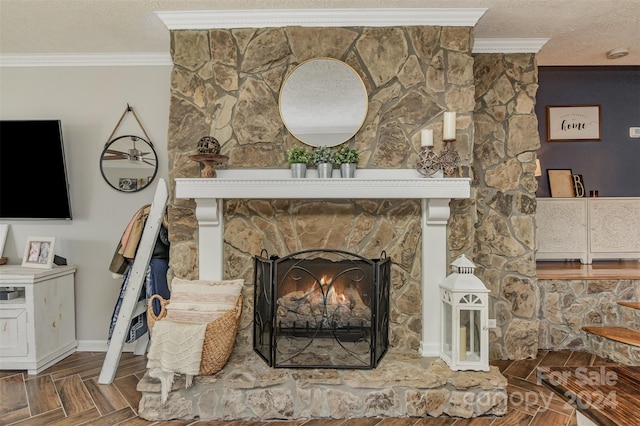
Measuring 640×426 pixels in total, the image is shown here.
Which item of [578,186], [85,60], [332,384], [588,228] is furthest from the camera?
[578,186]

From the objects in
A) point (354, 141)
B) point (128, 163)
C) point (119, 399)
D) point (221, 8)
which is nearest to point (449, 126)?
point (354, 141)

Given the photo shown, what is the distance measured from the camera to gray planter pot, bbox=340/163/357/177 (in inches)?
97.7

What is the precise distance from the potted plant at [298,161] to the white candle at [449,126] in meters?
0.91

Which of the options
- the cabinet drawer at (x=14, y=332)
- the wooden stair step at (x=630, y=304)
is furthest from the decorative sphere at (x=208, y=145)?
the wooden stair step at (x=630, y=304)

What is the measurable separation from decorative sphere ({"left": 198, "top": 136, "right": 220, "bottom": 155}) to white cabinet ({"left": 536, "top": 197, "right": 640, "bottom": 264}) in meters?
2.90

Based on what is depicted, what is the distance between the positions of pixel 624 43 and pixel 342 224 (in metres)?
2.75

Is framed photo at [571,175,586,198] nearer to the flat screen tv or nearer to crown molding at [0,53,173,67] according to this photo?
crown molding at [0,53,173,67]

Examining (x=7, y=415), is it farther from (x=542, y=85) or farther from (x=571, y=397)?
(x=542, y=85)

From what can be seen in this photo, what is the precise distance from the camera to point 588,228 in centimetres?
352

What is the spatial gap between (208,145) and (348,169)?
92 centimetres

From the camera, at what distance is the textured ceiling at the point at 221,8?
2416 mm

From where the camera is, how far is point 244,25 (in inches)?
102

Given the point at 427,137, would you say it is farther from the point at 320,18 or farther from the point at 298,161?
the point at 320,18

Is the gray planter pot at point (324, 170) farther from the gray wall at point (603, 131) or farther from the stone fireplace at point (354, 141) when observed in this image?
the gray wall at point (603, 131)
